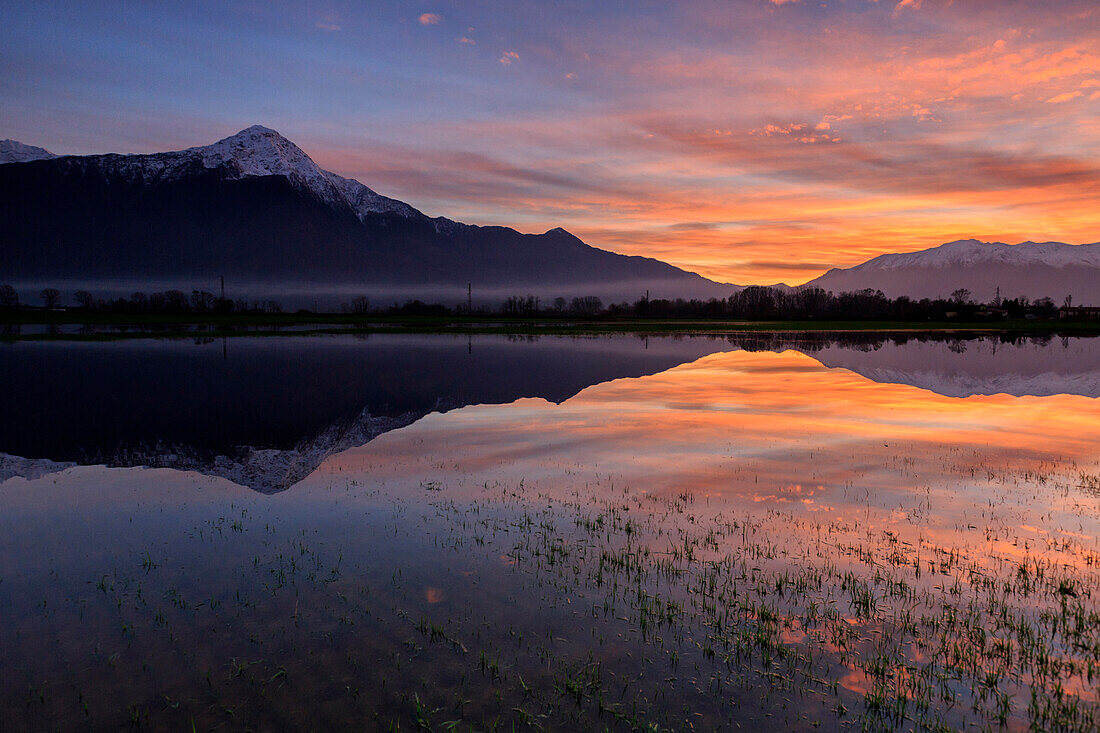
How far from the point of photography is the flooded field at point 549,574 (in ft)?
27.1

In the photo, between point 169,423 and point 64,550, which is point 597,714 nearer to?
point 64,550

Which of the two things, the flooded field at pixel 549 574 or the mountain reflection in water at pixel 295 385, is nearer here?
the flooded field at pixel 549 574

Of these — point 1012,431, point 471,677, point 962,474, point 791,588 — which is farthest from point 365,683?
point 1012,431

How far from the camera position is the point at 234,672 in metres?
8.84

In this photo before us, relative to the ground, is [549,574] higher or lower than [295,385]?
lower

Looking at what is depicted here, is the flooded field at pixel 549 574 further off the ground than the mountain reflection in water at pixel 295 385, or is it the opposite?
the mountain reflection in water at pixel 295 385

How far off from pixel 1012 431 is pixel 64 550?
37902mm

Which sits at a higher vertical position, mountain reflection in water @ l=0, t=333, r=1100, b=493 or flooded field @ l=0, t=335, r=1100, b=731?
mountain reflection in water @ l=0, t=333, r=1100, b=493

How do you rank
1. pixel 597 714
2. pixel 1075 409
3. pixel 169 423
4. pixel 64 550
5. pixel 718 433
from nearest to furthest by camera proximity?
1. pixel 597 714
2. pixel 64 550
3. pixel 718 433
4. pixel 169 423
5. pixel 1075 409

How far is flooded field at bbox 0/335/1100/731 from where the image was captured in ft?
27.1

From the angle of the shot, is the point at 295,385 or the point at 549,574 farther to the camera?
the point at 295,385

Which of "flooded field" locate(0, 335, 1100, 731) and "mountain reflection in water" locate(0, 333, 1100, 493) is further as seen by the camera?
"mountain reflection in water" locate(0, 333, 1100, 493)

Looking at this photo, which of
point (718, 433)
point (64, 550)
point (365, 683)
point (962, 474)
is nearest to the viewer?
point (365, 683)

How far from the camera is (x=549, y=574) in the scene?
40.2 feet
